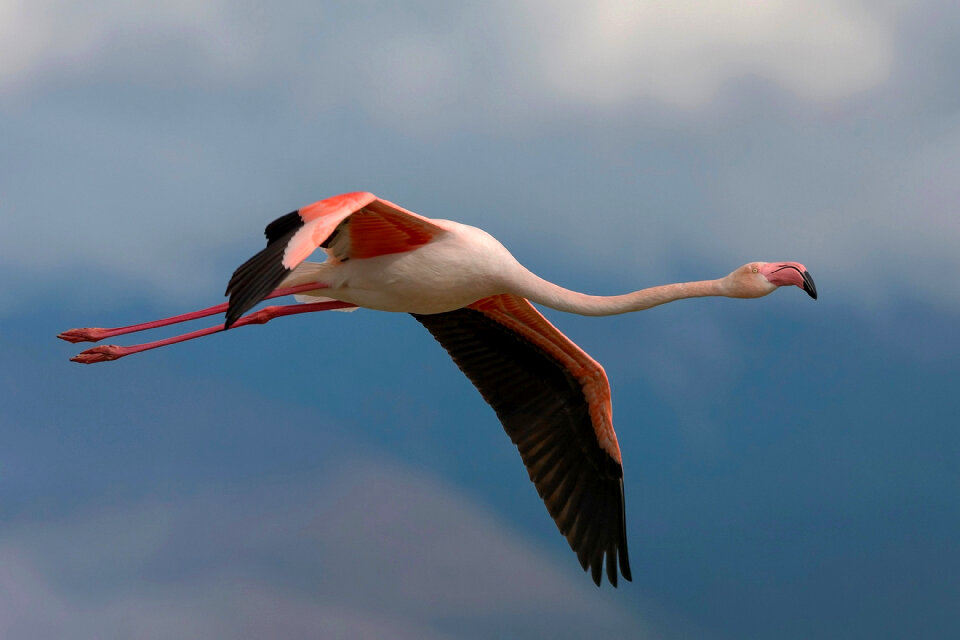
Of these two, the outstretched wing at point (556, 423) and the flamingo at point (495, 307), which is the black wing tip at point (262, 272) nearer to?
the flamingo at point (495, 307)

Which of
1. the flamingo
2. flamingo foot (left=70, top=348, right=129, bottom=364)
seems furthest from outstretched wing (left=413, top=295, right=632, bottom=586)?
flamingo foot (left=70, top=348, right=129, bottom=364)

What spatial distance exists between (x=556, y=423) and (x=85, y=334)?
5.26 m

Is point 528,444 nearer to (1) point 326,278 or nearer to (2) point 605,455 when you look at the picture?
(2) point 605,455

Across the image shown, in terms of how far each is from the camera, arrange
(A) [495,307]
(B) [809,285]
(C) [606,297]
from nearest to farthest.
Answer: (B) [809,285], (C) [606,297], (A) [495,307]

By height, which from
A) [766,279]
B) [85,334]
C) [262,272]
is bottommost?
[85,334]

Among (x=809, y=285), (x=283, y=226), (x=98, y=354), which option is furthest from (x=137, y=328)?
(x=809, y=285)

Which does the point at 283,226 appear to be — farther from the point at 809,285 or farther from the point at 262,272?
the point at 809,285

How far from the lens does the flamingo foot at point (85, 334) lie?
12.4 m

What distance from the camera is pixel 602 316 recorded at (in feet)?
38.0

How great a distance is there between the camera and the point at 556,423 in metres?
13.5

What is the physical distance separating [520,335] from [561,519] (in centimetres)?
221

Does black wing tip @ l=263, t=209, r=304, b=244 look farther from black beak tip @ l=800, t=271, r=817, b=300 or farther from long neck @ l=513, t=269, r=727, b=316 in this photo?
black beak tip @ l=800, t=271, r=817, b=300

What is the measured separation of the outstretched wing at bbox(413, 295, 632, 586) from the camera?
43.7 feet

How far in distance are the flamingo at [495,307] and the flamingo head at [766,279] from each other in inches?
0.4
